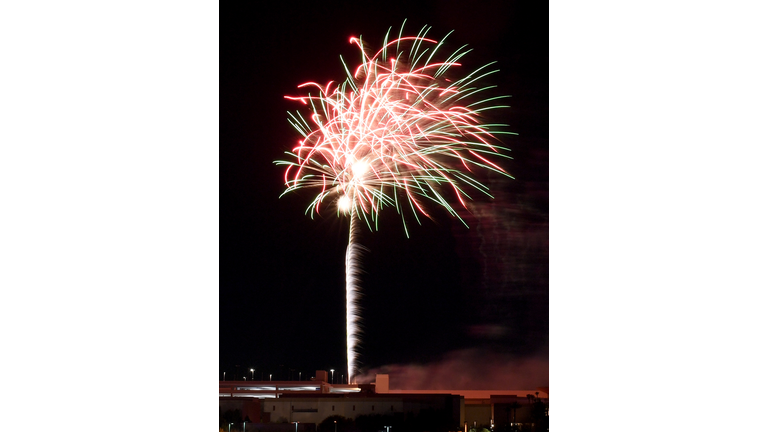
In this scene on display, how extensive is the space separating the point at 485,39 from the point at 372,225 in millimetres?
1237

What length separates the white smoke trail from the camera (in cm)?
357

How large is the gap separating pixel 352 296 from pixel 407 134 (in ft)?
3.19

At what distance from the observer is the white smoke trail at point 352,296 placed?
11.7 ft

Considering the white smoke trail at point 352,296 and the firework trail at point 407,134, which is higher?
the firework trail at point 407,134

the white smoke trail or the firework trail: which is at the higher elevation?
the firework trail

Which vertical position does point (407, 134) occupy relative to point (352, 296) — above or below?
above

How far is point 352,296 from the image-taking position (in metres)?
3.60

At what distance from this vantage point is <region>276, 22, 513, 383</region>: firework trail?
11.7ft
